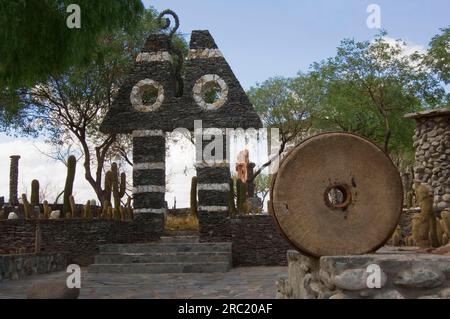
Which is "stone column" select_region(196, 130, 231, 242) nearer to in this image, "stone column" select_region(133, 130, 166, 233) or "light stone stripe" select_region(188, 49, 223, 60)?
"stone column" select_region(133, 130, 166, 233)

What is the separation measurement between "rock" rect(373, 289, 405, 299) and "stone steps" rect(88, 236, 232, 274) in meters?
8.00

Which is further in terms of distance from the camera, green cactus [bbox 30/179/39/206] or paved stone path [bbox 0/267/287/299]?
green cactus [bbox 30/179/39/206]

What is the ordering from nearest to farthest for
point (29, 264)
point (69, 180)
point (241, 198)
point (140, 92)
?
point (29, 264)
point (140, 92)
point (69, 180)
point (241, 198)

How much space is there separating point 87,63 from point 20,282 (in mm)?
4259

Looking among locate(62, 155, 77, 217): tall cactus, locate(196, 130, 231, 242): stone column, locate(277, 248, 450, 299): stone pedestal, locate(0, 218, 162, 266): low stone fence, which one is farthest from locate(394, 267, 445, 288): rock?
locate(62, 155, 77, 217): tall cactus

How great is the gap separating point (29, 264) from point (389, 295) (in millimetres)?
9342

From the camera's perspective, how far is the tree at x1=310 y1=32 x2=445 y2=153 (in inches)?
1046

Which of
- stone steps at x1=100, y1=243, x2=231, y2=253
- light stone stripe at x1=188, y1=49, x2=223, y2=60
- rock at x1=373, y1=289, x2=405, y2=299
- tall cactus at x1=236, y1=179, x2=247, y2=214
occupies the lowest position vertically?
stone steps at x1=100, y1=243, x2=231, y2=253

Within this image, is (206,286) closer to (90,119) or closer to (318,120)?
(90,119)

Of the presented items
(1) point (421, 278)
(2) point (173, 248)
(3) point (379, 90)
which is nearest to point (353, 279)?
(1) point (421, 278)

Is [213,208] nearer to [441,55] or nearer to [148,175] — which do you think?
[148,175]

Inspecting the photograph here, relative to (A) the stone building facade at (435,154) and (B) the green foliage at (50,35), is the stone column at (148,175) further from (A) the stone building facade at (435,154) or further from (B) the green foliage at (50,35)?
(A) the stone building facade at (435,154)

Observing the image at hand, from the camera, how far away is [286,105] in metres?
32.1
